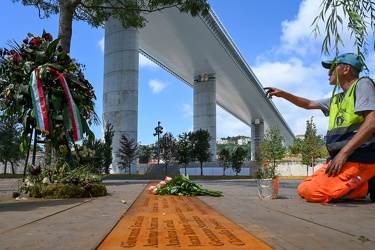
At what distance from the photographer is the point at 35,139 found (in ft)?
20.2

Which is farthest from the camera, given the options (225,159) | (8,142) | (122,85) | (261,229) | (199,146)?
(225,159)

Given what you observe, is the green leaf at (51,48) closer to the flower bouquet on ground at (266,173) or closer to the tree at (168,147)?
the flower bouquet on ground at (266,173)

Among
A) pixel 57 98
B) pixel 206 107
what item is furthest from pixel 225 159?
pixel 57 98

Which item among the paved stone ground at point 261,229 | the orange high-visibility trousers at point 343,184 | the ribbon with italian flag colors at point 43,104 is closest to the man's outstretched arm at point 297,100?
the orange high-visibility trousers at point 343,184

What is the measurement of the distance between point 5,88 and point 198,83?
5447 cm

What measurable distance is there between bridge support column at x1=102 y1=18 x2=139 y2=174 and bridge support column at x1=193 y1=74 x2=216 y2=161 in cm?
2157

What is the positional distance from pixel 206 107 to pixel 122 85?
74.9 ft

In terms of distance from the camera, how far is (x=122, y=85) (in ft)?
118

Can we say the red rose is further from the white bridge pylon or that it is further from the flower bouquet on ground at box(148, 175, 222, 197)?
the white bridge pylon

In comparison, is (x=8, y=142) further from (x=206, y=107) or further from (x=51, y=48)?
(x=206, y=107)

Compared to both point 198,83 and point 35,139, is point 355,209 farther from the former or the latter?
point 198,83

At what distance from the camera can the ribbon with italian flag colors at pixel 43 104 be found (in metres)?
5.52

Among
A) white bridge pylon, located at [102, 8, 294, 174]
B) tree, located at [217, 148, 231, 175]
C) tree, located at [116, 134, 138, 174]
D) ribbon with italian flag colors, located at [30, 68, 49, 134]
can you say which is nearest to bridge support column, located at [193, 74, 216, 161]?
white bridge pylon, located at [102, 8, 294, 174]

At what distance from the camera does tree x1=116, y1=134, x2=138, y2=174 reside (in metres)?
34.4
